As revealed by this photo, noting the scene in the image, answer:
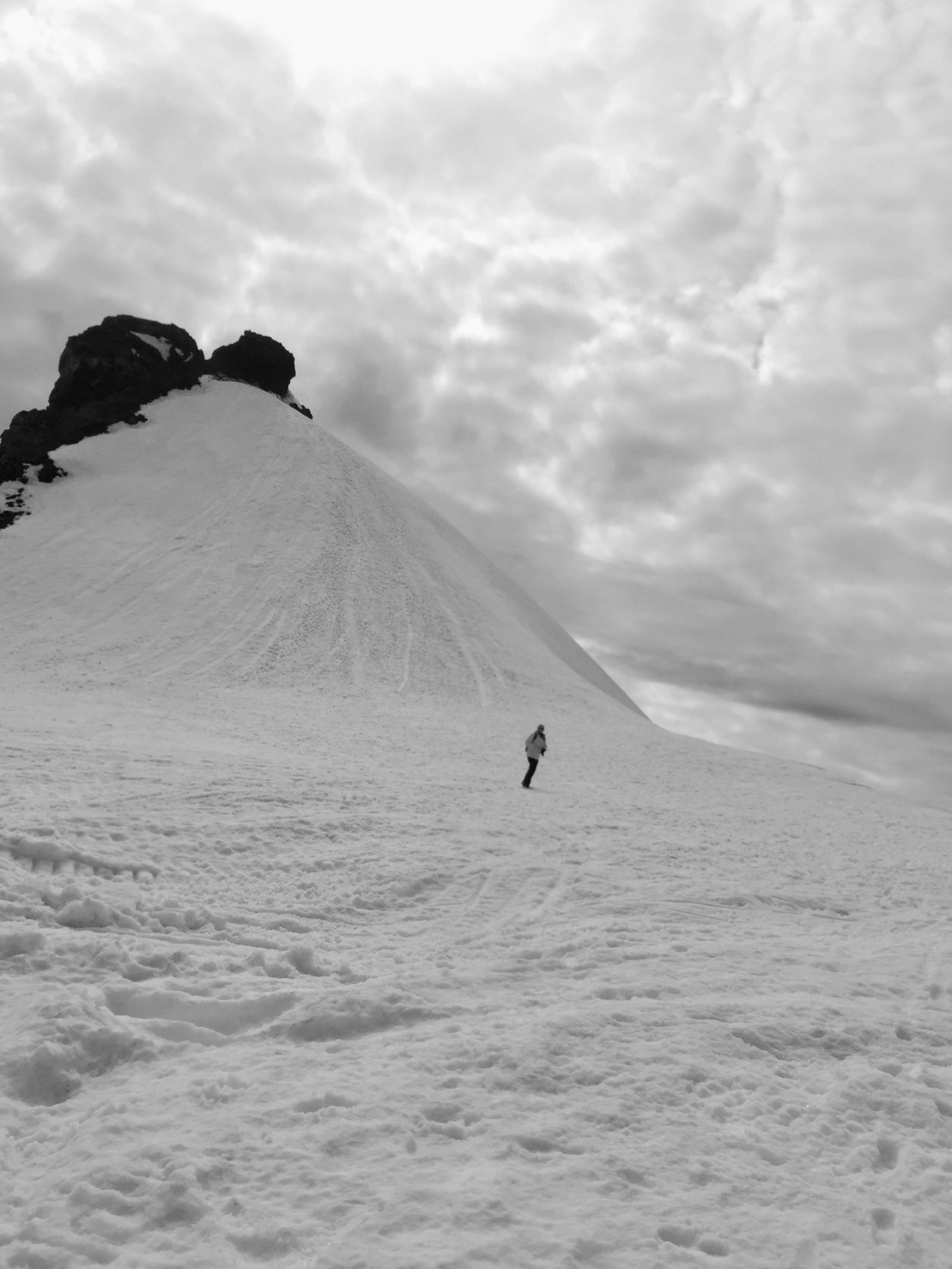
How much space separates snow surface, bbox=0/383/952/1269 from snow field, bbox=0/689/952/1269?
0.02 meters

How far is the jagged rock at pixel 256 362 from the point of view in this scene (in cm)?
7881

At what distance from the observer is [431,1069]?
17.5 ft

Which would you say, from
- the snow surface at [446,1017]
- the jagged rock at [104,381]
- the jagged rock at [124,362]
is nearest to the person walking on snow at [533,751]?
the snow surface at [446,1017]

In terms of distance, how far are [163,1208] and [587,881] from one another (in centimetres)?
702

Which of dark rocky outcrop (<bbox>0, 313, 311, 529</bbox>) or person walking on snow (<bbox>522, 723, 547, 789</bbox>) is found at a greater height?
dark rocky outcrop (<bbox>0, 313, 311, 529</bbox>)

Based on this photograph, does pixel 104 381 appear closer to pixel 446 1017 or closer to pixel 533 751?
pixel 533 751

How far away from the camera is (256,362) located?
260 feet

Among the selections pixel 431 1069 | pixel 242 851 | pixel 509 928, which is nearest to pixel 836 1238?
pixel 431 1069

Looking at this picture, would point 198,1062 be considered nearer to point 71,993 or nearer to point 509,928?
point 71,993


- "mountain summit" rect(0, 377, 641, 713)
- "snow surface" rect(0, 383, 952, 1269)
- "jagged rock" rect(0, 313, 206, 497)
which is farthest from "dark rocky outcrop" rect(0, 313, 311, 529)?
"snow surface" rect(0, 383, 952, 1269)

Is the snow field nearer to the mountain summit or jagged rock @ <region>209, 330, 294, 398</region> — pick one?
the mountain summit

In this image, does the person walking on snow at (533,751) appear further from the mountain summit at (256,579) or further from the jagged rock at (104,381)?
the jagged rock at (104,381)

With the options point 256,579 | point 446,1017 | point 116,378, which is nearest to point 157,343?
point 116,378

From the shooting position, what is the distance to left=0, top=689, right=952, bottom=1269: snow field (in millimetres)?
4129
